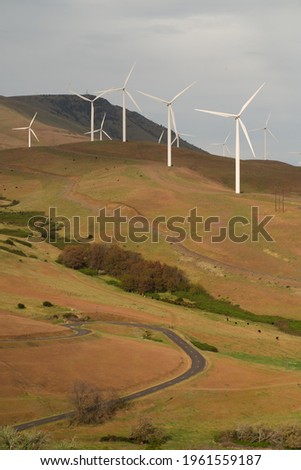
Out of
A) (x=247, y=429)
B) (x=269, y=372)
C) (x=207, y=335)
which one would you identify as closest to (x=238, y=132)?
(x=207, y=335)

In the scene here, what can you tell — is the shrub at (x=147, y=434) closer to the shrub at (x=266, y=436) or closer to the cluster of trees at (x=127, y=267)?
the shrub at (x=266, y=436)

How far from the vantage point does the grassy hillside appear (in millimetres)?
58656

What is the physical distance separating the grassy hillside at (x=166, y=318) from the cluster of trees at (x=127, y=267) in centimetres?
257

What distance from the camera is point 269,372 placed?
7262cm

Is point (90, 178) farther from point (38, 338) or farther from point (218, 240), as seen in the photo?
point (38, 338)

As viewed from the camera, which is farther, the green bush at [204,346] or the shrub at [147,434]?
the green bush at [204,346]

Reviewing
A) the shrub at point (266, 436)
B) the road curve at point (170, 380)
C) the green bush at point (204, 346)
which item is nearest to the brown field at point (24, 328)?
the road curve at point (170, 380)

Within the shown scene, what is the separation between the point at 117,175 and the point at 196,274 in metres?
74.0

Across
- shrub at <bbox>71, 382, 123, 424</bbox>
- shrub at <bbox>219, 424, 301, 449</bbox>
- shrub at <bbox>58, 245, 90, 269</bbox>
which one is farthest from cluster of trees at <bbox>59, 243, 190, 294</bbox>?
shrub at <bbox>219, 424, 301, 449</bbox>

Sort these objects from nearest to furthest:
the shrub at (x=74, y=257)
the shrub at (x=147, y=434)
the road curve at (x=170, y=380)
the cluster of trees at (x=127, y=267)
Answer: the shrub at (x=147, y=434), the road curve at (x=170, y=380), the cluster of trees at (x=127, y=267), the shrub at (x=74, y=257)

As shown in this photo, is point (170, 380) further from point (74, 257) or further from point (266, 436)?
point (74, 257)

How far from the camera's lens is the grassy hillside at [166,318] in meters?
58.7

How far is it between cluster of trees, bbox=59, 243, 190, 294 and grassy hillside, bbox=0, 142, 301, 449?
8.45 feet

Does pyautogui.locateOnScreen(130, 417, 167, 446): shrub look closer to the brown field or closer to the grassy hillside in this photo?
the grassy hillside
